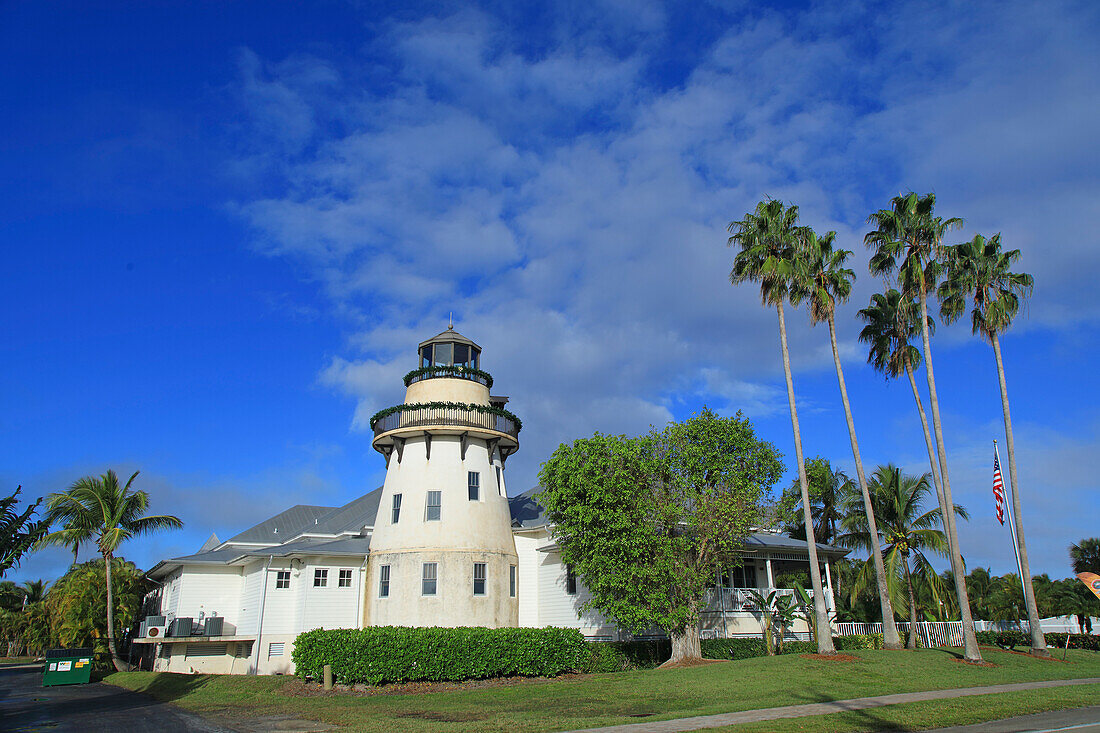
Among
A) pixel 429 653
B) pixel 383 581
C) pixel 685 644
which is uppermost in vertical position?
pixel 383 581

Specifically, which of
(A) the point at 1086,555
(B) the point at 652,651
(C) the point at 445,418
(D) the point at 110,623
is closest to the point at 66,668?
(D) the point at 110,623

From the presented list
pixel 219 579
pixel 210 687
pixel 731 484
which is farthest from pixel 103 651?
pixel 731 484

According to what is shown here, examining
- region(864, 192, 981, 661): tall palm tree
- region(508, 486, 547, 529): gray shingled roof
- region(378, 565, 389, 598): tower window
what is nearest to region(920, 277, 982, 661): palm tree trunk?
region(864, 192, 981, 661): tall palm tree

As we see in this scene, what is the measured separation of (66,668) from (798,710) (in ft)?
99.3

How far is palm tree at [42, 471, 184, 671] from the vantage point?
119ft

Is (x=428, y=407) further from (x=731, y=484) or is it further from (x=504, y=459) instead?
(x=731, y=484)

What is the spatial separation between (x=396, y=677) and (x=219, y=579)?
16.7m

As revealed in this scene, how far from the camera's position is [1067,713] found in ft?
44.9

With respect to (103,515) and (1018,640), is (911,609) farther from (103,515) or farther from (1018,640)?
(103,515)

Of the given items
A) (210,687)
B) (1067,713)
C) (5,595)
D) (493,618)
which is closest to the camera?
(1067,713)

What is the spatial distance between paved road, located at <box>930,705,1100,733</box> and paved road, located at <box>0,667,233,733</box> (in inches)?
580

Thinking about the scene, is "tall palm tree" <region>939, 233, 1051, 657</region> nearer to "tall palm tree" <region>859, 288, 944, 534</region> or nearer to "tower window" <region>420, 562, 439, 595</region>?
"tall palm tree" <region>859, 288, 944, 534</region>

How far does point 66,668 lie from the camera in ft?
96.5

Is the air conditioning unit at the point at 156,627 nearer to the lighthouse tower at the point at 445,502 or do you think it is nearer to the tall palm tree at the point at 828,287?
the lighthouse tower at the point at 445,502
